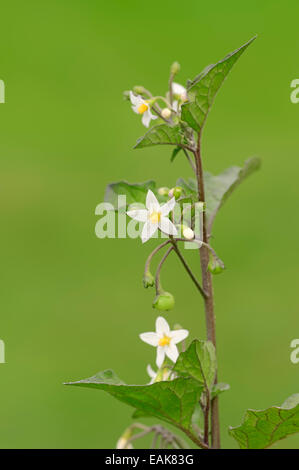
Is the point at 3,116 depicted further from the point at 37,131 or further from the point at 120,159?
the point at 120,159

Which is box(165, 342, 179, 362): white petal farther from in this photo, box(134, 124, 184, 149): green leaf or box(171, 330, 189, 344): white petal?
box(134, 124, 184, 149): green leaf

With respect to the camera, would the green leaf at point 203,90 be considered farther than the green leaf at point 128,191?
No

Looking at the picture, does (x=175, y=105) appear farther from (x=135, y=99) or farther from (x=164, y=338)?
(x=164, y=338)

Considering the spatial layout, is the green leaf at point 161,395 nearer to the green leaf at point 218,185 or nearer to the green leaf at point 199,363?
the green leaf at point 199,363

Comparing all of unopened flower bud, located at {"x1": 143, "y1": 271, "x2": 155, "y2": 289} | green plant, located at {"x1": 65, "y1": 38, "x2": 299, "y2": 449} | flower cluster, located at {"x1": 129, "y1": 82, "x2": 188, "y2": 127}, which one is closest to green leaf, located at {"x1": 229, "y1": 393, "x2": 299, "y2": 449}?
green plant, located at {"x1": 65, "y1": 38, "x2": 299, "y2": 449}

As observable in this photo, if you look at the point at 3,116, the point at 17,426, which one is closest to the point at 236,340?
the point at 17,426

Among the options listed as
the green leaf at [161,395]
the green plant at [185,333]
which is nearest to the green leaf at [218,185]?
the green plant at [185,333]
